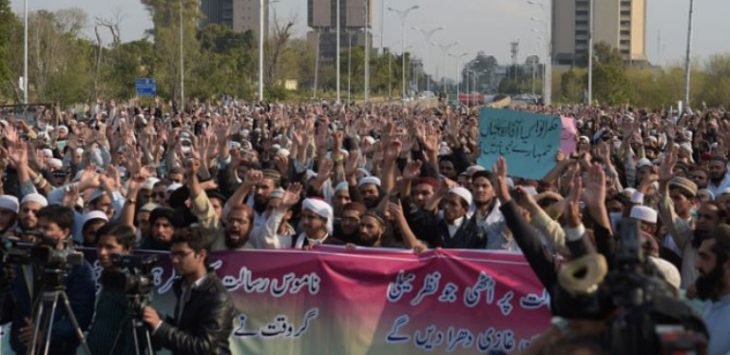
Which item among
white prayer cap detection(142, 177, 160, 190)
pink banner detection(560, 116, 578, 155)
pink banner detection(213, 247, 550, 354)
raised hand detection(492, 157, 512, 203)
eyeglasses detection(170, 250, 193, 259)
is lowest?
pink banner detection(213, 247, 550, 354)

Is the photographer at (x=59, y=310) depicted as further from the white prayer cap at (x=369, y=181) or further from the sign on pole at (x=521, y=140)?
the sign on pole at (x=521, y=140)

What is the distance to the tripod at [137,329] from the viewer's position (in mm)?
5859

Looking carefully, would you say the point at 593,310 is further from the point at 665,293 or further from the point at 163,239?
the point at 163,239

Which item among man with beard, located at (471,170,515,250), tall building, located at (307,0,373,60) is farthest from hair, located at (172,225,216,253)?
tall building, located at (307,0,373,60)

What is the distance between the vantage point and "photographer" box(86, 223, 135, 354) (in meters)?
6.52

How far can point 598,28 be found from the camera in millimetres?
168750

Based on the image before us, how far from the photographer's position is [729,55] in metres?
86.4

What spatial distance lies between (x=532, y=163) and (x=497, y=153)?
0.66 meters

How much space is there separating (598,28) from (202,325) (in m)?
166

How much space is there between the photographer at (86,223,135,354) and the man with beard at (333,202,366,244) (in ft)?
7.00

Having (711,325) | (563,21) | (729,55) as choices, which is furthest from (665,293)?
(563,21)

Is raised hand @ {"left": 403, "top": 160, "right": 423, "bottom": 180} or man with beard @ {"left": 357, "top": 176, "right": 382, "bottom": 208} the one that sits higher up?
raised hand @ {"left": 403, "top": 160, "right": 423, "bottom": 180}

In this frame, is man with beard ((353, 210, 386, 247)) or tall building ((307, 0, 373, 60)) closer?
man with beard ((353, 210, 386, 247))

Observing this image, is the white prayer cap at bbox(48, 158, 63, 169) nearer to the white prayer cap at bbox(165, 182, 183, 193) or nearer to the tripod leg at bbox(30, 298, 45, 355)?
the white prayer cap at bbox(165, 182, 183, 193)
